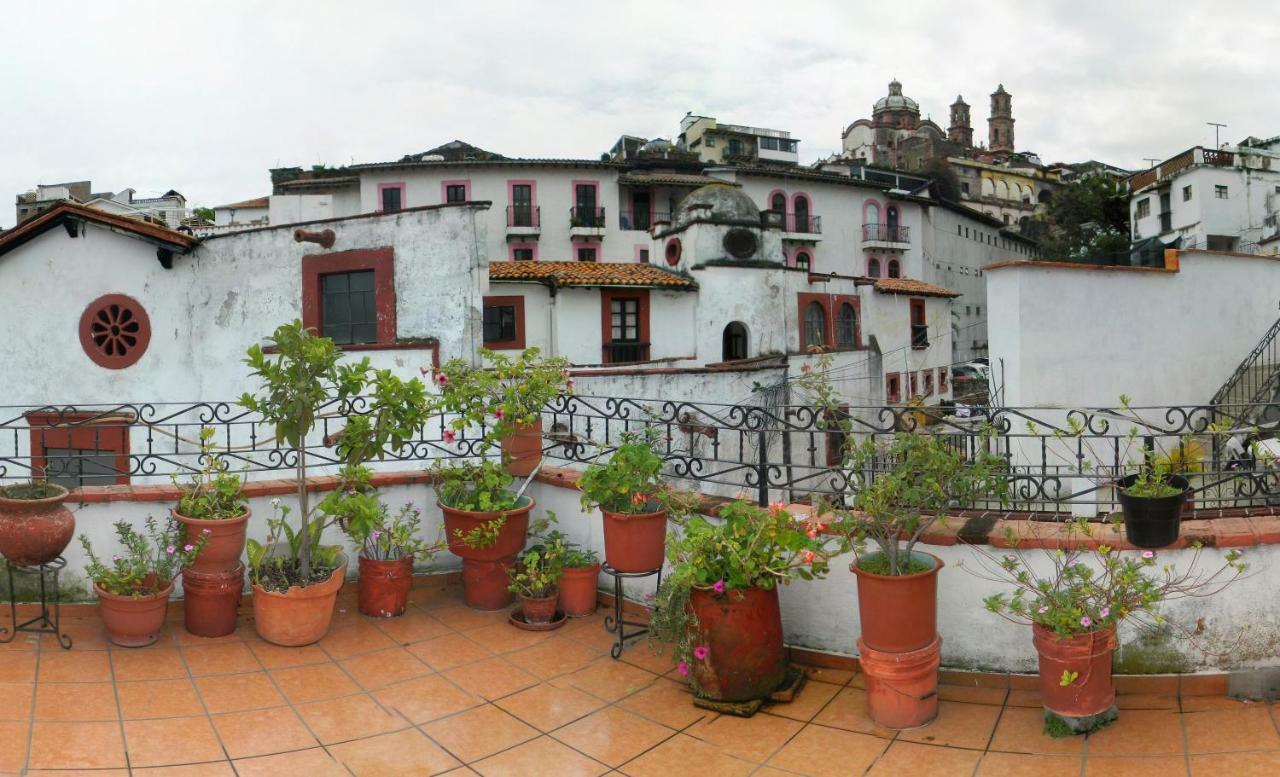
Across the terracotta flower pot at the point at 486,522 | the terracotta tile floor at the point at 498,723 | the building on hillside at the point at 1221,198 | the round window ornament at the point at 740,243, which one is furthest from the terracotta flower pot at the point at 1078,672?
the building on hillside at the point at 1221,198

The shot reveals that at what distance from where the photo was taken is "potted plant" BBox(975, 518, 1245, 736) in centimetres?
446

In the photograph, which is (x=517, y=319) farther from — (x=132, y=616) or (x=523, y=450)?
(x=132, y=616)

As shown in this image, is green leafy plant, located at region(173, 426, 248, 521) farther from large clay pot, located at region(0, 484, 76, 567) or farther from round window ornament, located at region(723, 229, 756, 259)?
round window ornament, located at region(723, 229, 756, 259)

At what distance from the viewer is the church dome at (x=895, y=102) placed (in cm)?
8894

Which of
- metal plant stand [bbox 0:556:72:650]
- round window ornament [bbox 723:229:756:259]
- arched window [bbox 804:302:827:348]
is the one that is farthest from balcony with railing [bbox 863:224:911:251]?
metal plant stand [bbox 0:556:72:650]

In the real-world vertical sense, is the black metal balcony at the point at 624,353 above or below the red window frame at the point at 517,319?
below

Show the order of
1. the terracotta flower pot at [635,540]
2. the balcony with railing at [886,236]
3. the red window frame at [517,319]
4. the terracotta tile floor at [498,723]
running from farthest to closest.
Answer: the balcony with railing at [886,236] < the red window frame at [517,319] < the terracotta flower pot at [635,540] < the terracotta tile floor at [498,723]

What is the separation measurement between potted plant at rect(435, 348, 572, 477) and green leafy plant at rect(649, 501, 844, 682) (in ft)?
7.59

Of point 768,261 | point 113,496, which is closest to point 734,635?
point 113,496

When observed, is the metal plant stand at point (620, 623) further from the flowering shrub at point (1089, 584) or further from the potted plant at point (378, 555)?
the flowering shrub at point (1089, 584)

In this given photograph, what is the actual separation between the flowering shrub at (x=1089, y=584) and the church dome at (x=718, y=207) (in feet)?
78.6

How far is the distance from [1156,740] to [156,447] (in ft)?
54.8

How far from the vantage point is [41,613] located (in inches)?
245

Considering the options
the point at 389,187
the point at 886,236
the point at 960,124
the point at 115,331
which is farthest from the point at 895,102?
the point at 115,331
